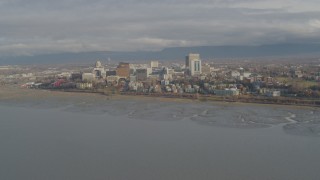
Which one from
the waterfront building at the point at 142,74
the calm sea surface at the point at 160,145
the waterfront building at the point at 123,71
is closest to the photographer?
the calm sea surface at the point at 160,145

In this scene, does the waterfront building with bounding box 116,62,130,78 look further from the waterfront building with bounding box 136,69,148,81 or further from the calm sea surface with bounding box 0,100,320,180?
the calm sea surface with bounding box 0,100,320,180

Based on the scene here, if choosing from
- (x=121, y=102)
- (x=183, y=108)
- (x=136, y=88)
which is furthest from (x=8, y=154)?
(x=136, y=88)

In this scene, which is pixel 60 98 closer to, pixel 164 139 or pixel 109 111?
pixel 109 111

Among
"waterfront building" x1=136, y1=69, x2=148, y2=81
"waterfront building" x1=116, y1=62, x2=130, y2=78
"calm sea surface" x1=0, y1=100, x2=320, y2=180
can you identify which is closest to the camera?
"calm sea surface" x1=0, y1=100, x2=320, y2=180

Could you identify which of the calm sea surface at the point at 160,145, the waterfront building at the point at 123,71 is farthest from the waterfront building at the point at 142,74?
the calm sea surface at the point at 160,145

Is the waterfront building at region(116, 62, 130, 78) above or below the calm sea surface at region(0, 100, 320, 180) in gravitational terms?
above

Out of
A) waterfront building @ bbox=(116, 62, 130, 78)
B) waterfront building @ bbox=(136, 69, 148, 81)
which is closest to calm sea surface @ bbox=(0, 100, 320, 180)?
waterfront building @ bbox=(136, 69, 148, 81)

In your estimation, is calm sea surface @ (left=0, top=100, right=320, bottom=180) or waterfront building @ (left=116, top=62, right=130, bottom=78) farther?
waterfront building @ (left=116, top=62, right=130, bottom=78)

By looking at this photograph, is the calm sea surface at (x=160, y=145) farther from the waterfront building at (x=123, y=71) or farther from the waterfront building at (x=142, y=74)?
the waterfront building at (x=123, y=71)
